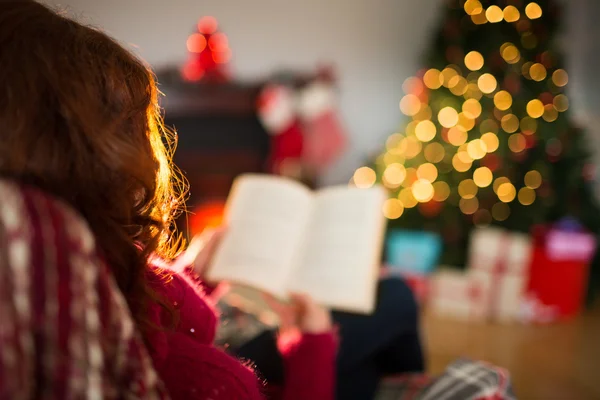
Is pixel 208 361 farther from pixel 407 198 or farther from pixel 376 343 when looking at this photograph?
pixel 407 198

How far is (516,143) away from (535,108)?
20 centimetres

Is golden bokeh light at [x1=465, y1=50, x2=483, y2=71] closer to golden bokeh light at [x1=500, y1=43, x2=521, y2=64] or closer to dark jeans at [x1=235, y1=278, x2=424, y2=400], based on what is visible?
golden bokeh light at [x1=500, y1=43, x2=521, y2=64]

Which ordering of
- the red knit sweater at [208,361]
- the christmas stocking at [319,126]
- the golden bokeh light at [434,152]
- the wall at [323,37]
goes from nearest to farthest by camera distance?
the red knit sweater at [208,361]
the golden bokeh light at [434,152]
the christmas stocking at [319,126]
the wall at [323,37]

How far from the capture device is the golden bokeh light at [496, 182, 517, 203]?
2.63m

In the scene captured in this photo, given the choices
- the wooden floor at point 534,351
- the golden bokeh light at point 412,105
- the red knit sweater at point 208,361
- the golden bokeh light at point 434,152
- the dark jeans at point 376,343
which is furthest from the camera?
the golden bokeh light at point 412,105

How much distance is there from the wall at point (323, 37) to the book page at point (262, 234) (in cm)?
207

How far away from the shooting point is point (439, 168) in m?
2.71

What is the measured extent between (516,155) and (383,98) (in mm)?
1094

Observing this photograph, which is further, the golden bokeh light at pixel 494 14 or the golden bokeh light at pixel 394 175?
the golden bokeh light at pixel 394 175

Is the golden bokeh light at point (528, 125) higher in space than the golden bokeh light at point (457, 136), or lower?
higher

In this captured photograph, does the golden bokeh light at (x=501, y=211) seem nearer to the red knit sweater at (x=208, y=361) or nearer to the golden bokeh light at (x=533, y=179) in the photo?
the golden bokeh light at (x=533, y=179)

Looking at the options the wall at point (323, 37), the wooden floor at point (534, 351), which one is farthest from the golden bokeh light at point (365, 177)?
the wooden floor at point (534, 351)

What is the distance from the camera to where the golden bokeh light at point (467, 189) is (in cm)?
266

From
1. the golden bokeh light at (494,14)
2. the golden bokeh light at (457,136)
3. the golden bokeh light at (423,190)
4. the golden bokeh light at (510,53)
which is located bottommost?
the golden bokeh light at (423,190)
